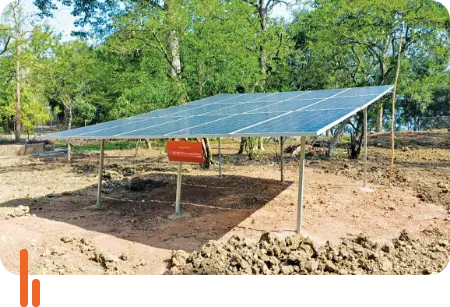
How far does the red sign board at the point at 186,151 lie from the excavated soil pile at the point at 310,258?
8.10 ft

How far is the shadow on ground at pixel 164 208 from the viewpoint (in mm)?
8062

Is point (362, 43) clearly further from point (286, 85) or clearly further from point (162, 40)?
point (162, 40)

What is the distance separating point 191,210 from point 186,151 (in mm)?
1728

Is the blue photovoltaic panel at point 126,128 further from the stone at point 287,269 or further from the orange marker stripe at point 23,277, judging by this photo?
the orange marker stripe at point 23,277

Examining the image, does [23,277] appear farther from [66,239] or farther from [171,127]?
[171,127]

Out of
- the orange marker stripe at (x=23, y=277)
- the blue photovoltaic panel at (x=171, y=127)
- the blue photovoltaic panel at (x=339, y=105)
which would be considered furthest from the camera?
the blue photovoltaic panel at (x=339, y=105)

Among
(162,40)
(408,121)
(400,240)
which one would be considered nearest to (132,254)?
(400,240)

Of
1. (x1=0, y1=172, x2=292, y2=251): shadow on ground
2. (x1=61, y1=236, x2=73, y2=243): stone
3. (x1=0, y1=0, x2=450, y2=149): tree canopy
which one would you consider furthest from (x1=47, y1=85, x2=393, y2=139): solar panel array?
(x1=0, y1=0, x2=450, y2=149): tree canopy

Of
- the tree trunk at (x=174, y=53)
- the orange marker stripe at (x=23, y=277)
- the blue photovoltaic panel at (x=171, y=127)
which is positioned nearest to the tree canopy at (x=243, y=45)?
the tree trunk at (x=174, y=53)

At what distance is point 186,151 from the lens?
8.94 metres

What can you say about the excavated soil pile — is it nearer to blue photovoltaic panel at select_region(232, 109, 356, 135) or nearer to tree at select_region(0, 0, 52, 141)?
blue photovoltaic panel at select_region(232, 109, 356, 135)

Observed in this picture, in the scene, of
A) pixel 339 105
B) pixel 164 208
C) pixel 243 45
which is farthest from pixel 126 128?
pixel 243 45

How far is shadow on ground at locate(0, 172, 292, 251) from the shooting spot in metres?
8.06

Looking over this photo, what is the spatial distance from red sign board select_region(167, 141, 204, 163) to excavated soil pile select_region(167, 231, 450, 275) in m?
2.47
